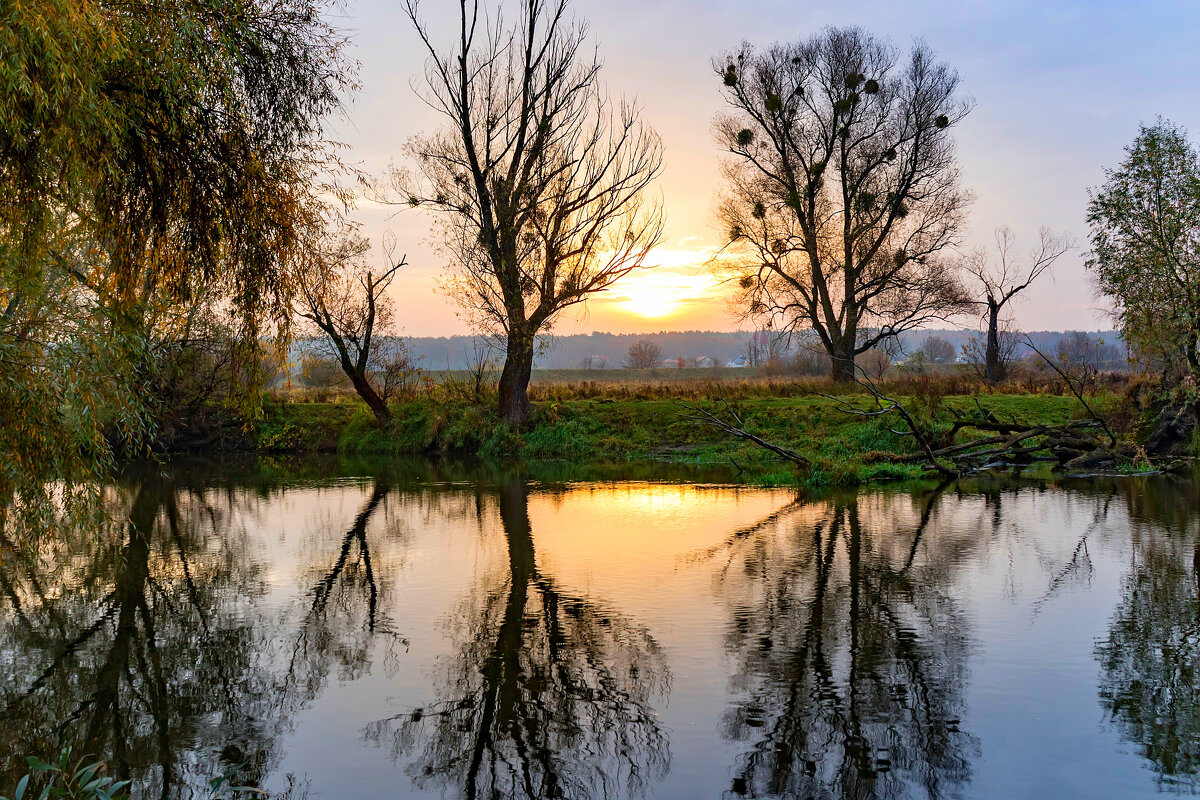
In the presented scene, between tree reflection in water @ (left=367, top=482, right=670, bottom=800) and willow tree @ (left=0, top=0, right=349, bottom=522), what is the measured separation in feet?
11.4

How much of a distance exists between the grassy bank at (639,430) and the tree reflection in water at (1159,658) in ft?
30.2

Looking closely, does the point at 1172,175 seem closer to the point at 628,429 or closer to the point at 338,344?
the point at 628,429

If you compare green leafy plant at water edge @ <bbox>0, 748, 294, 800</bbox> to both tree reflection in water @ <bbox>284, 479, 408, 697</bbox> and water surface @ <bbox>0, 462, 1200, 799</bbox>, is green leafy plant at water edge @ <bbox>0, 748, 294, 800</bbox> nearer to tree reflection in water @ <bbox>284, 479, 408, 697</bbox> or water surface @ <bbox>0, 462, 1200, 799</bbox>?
water surface @ <bbox>0, 462, 1200, 799</bbox>

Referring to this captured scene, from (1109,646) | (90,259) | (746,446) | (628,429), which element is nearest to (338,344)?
(628,429)

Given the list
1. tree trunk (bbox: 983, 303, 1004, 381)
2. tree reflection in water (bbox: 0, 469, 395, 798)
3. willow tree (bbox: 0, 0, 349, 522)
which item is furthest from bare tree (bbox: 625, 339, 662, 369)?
willow tree (bbox: 0, 0, 349, 522)

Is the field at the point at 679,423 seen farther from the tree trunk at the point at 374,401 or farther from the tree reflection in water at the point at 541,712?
the tree reflection in water at the point at 541,712

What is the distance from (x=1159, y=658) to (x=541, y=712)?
4.99m

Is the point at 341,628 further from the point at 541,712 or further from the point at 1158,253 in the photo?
the point at 1158,253

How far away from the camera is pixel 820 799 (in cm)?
496

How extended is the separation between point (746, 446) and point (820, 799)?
21.4 m

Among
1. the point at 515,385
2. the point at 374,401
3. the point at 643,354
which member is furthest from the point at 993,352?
the point at 643,354

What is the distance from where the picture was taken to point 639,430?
29.0m

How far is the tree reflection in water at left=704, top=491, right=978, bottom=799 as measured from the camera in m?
5.28

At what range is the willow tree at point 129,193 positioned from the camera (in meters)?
6.56
